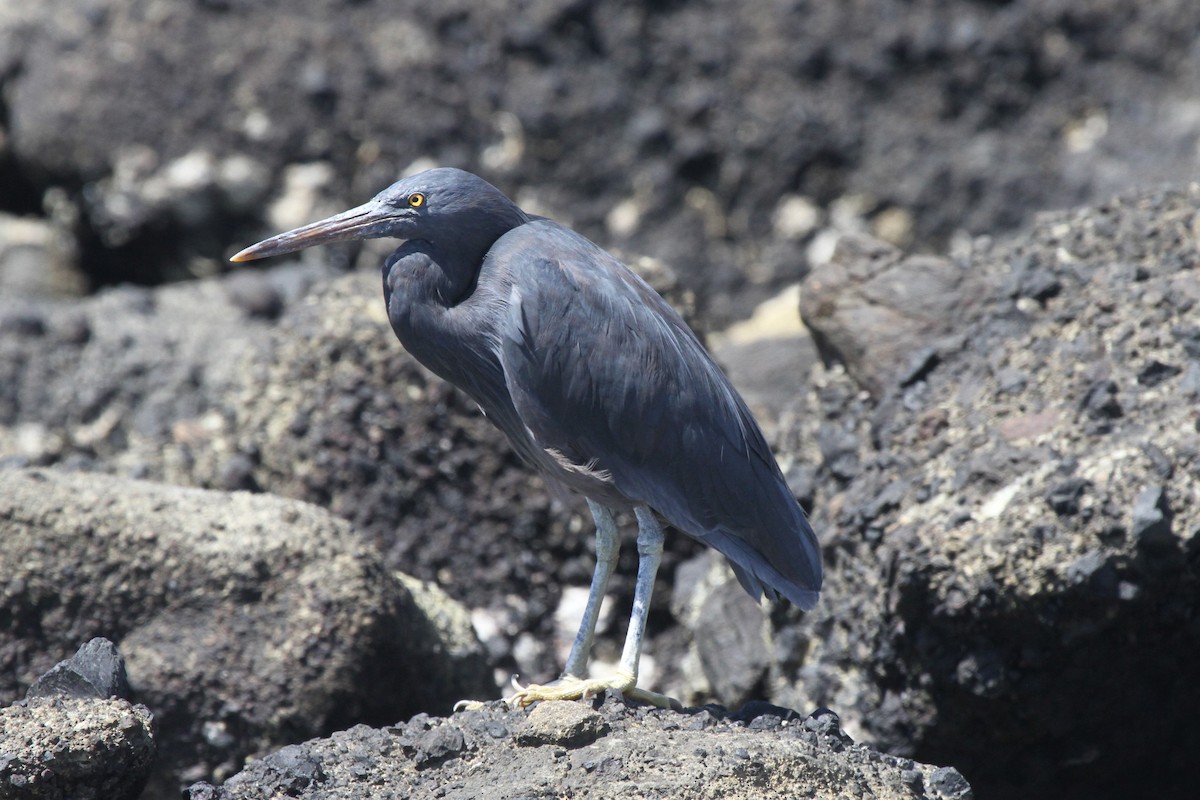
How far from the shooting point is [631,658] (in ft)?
12.2

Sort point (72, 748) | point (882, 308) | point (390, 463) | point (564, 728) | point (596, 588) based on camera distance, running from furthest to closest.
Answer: point (390, 463)
point (882, 308)
point (596, 588)
point (564, 728)
point (72, 748)

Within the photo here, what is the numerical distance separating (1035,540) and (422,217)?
1.85 meters

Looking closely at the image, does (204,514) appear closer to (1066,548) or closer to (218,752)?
(218,752)

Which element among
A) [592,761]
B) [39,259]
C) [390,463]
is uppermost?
[39,259]

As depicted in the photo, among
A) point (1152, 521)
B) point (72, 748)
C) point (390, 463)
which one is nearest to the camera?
point (72, 748)

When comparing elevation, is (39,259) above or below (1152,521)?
above

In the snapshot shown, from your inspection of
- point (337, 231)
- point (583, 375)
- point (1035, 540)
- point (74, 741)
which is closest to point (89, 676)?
point (74, 741)

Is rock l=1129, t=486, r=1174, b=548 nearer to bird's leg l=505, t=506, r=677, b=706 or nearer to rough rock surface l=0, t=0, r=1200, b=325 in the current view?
bird's leg l=505, t=506, r=677, b=706

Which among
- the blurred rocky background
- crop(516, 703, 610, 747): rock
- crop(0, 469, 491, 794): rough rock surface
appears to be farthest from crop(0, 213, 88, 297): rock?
crop(516, 703, 610, 747): rock

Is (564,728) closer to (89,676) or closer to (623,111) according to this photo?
(89,676)

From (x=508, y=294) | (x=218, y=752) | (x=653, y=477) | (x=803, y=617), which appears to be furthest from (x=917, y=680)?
(x=218, y=752)

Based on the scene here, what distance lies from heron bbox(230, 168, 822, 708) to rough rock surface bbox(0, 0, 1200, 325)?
12.7ft

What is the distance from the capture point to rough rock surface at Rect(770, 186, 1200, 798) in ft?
12.4

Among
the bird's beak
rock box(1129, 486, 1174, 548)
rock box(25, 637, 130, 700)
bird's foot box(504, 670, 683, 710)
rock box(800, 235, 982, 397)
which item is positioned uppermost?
rock box(800, 235, 982, 397)
